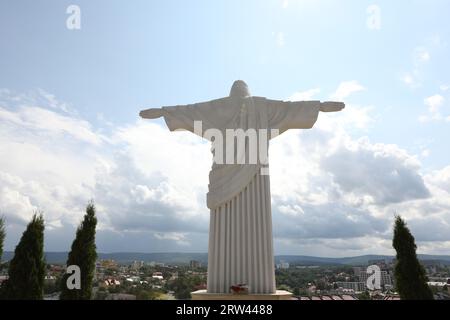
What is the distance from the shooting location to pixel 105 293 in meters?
8.77

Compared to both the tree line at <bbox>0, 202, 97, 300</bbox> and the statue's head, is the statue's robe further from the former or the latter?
the tree line at <bbox>0, 202, 97, 300</bbox>

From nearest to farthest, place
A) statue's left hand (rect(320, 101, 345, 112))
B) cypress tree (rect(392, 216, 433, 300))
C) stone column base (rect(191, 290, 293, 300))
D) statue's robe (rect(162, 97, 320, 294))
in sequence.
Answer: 1. stone column base (rect(191, 290, 293, 300))
2. statue's robe (rect(162, 97, 320, 294))
3. statue's left hand (rect(320, 101, 345, 112))
4. cypress tree (rect(392, 216, 433, 300))

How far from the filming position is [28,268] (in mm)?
7656

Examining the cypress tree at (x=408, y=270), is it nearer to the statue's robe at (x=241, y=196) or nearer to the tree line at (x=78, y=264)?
the tree line at (x=78, y=264)

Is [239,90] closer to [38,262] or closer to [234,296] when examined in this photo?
[234,296]

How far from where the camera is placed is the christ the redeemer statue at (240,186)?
559 cm

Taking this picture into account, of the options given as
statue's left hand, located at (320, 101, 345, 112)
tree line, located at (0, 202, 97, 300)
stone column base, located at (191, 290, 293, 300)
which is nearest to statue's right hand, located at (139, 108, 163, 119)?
statue's left hand, located at (320, 101, 345, 112)

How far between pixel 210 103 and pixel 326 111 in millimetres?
2276

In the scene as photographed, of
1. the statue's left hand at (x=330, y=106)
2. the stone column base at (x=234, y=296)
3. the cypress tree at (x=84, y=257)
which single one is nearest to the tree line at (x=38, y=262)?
the cypress tree at (x=84, y=257)

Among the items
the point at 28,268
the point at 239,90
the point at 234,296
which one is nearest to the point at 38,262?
the point at 28,268

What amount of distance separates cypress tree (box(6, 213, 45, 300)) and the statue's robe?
466 cm

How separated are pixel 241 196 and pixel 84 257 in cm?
521

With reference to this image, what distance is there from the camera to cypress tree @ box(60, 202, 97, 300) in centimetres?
833
